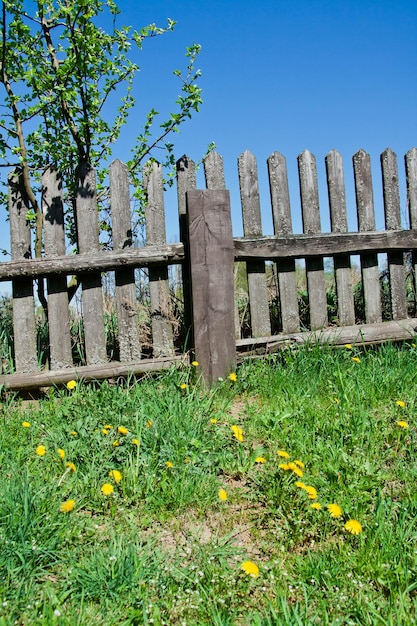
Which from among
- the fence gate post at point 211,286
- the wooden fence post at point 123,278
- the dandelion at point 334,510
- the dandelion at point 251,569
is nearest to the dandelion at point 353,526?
the dandelion at point 334,510

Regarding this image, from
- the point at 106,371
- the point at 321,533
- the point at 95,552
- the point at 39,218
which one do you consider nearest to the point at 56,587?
the point at 95,552

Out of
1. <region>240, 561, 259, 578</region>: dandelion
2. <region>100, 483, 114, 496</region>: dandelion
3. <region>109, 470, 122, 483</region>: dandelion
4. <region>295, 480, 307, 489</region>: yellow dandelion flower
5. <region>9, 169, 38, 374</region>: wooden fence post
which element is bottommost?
<region>240, 561, 259, 578</region>: dandelion

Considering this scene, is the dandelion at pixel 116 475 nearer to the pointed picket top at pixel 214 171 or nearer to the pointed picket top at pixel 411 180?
the pointed picket top at pixel 214 171

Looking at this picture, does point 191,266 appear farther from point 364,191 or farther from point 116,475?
point 116,475

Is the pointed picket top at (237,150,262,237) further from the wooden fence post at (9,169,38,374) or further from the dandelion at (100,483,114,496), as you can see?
the dandelion at (100,483,114,496)

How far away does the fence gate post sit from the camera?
13.1ft

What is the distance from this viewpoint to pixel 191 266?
399 cm

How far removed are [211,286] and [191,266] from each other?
0.20 m

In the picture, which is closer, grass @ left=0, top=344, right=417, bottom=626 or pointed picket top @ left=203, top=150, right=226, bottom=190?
grass @ left=0, top=344, right=417, bottom=626

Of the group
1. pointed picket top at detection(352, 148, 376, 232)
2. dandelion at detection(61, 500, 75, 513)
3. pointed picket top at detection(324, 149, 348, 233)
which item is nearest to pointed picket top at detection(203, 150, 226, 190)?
pointed picket top at detection(324, 149, 348, 233)

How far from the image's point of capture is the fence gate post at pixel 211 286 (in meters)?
3.98

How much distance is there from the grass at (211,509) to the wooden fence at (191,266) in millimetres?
765

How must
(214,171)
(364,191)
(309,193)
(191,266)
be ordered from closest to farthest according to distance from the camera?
(191,266) < (214,171) < (309,193) < (364,191)

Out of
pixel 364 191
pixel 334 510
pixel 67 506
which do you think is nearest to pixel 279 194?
pixel 364 191
